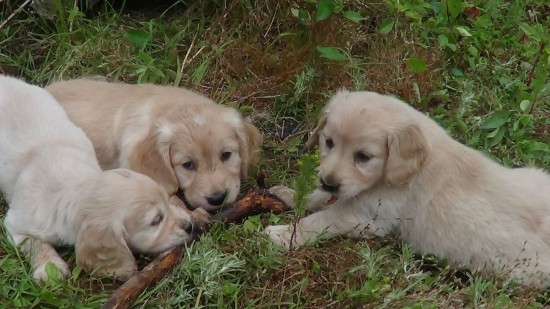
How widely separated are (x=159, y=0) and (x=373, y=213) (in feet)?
11.1

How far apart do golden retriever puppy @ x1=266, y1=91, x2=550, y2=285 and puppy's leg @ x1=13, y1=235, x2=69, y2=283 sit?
4.21 feet

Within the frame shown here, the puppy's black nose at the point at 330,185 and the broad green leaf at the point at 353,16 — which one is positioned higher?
the broad green leaf at the point at 353,16

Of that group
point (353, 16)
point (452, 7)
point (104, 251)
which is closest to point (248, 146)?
point (104, 251)

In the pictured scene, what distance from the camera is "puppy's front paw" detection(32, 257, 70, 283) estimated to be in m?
4.39

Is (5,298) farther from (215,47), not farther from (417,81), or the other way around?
(417,81)

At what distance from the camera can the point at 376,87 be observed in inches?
241

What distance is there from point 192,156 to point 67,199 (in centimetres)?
88

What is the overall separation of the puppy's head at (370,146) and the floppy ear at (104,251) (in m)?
1.25

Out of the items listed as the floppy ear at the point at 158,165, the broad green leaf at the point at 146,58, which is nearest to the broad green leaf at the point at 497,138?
the floppy ear at the point at 158,165

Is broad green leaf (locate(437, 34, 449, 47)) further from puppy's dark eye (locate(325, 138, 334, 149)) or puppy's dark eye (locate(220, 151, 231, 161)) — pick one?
puppy's dark eye (locate(220, 151, 231, 161))

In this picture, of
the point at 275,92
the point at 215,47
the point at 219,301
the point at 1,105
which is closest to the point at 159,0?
the point at 215,47

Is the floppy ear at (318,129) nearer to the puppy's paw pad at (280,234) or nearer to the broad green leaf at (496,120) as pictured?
the puppy's paw pad at (280,234)

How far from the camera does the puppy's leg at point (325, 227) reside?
15.5 feet

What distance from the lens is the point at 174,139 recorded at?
495 centimetres
